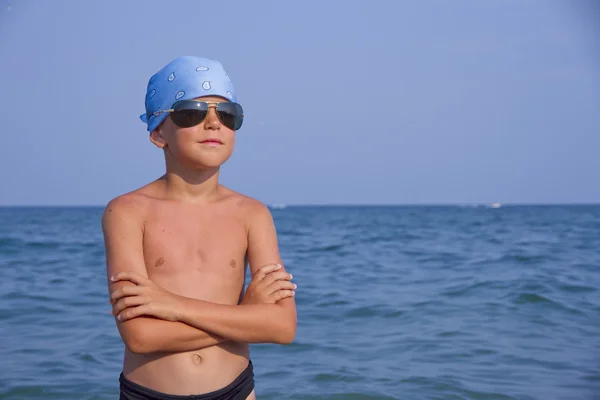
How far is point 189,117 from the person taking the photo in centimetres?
320

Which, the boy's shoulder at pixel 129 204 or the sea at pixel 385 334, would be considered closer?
the boy's shoulder at pixel 129 204

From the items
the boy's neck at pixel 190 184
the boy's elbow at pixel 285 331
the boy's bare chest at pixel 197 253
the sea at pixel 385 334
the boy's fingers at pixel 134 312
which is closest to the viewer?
the boy's fingers at pixel 134 312

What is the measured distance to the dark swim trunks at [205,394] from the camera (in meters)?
3.21

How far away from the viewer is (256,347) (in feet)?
26.8

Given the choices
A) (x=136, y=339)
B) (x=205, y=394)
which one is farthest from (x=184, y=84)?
(x=205, y=394)

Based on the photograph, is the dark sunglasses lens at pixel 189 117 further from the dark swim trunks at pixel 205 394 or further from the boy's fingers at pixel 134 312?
the dark swim trunks at pixel 205 394

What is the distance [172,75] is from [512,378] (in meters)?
4.88

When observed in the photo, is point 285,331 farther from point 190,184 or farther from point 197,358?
point 190,184

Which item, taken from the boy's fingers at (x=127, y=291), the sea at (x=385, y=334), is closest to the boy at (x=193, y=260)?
the boy's fingers at (x=127, y=291)

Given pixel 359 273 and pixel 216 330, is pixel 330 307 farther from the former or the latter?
pixel 216 330

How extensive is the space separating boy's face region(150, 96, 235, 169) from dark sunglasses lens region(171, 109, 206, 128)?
0.01 meters

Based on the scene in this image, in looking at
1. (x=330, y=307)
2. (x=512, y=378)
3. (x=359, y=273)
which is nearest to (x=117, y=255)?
(x=512, y=378)

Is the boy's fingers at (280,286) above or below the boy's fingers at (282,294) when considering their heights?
above

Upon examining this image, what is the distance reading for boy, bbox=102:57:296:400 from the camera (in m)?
3.03
